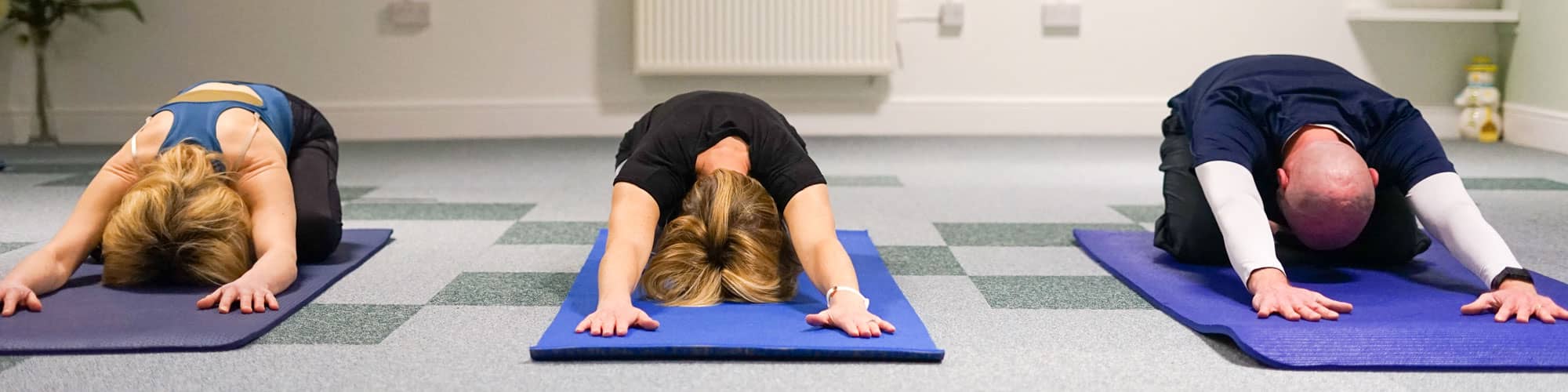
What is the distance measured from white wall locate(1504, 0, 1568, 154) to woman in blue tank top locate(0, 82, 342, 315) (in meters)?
4.71

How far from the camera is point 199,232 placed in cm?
199

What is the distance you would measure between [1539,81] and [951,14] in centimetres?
247

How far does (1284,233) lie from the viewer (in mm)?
2543

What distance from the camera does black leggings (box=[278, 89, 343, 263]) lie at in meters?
2.37

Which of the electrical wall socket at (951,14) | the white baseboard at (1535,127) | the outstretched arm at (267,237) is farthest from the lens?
the electrical wall socket at (951,14)

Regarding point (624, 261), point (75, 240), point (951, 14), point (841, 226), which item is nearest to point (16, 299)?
point (75, 240)

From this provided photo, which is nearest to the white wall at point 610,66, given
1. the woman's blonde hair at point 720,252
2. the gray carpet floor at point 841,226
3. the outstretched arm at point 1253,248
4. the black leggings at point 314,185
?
the gray carpet floor at point 841,226

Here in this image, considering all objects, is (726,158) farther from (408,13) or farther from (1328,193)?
(408,13)

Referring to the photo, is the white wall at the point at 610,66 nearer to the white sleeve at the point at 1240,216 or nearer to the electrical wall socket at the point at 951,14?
the electrical wall socket at the point at 951,14

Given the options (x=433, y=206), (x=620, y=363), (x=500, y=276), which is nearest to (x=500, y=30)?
(x=433, y=206)

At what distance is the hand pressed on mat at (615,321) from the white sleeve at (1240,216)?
99cm

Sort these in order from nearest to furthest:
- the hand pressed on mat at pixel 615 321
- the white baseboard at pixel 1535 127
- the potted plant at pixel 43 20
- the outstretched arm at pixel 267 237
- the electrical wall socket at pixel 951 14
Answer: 1. the hand pressed on mat at pixel 615 321
2. the outstretched arm at pixel 267 237
3. the white baseboard at pixel 1535 127
4. the potted plant at pixel 43 20
5. the electrical wall socket at pixel 951 14

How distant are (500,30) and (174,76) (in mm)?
1432

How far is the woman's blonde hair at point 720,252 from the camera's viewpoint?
190cm
